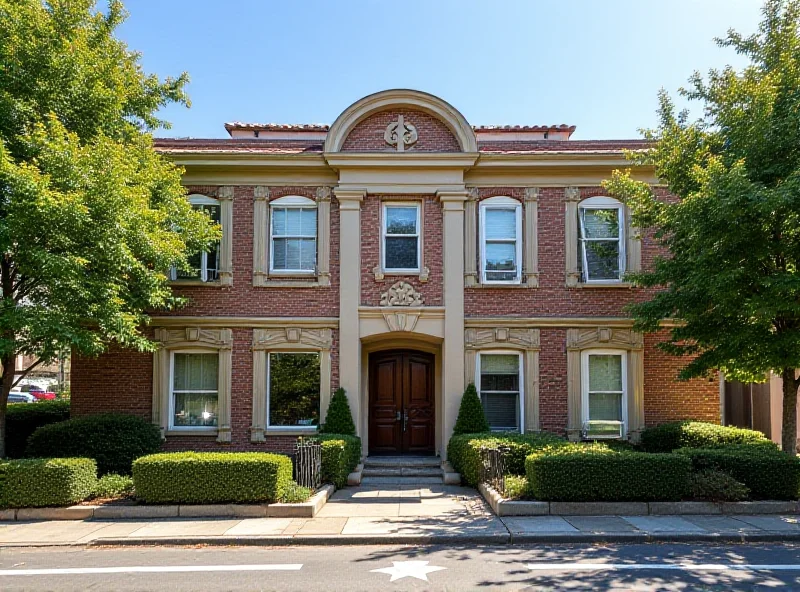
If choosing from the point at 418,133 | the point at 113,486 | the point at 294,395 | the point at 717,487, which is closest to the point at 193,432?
the point at 294,395

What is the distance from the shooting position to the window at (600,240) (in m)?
14.4

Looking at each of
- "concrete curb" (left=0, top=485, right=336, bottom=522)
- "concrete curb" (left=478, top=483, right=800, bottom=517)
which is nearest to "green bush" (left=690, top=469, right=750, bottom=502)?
"concrete curb" (left=478, top=483, right=800, bottom=517)

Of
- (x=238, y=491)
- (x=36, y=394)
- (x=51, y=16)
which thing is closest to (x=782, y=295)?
(x=238, y=491)

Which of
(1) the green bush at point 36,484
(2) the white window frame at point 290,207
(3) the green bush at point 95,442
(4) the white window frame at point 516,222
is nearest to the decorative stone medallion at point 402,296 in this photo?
(4) the white window frame at point 516,222

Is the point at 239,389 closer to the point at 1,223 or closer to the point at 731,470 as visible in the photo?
the point at 1,223

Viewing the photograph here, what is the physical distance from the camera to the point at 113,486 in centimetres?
1095

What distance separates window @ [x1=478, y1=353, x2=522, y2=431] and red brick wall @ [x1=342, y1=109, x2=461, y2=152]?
484 centimetres

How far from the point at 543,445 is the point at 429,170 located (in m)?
6.47

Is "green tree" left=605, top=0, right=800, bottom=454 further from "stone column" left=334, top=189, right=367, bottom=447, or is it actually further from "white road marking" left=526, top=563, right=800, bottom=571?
"stone column" left=334, top=189, right=367, bottom=447

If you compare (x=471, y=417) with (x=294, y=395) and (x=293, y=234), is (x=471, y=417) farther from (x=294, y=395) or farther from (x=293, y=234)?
(x=293, y=234)

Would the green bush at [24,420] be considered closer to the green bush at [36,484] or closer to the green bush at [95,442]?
the green bush at [95,442]

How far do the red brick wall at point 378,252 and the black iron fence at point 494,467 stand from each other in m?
3.93

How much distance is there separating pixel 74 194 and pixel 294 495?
5879mm

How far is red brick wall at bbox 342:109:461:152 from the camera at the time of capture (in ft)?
47.1
